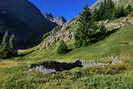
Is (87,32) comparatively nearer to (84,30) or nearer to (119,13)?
(84,30)

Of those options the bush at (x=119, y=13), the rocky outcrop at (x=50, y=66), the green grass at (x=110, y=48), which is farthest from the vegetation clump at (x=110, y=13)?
the rocky outcrop at (x=50, y=66)

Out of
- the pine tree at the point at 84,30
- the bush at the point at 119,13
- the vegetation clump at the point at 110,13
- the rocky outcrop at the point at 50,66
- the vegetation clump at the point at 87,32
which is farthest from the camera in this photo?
the vegetation clump at the point at 110,13

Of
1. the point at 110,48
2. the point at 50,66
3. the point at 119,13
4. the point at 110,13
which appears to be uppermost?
the point at 110,13

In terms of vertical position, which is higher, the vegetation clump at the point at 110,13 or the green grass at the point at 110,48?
the vegetation clump at the point at 110,13

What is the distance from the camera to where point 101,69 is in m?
32.6

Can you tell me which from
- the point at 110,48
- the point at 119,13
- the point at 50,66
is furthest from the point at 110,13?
the point at 50,66

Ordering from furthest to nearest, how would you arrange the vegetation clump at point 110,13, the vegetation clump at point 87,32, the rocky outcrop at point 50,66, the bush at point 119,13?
the vegetation clump at point 110,13, the bush at point 119,13, the vegetation clump at point 87,32, the rocky outcrop at point 50,66

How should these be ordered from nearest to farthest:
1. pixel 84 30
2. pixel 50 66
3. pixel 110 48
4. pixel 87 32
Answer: pixel 50 66, pixel 110 48, pixel 87 32, pixel 84 30

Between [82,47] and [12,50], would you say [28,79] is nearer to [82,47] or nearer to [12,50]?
[82,47]

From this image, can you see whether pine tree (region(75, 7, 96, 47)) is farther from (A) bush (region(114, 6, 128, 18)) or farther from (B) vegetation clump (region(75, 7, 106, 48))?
(A) bush (region(114, 6, 128, 18))

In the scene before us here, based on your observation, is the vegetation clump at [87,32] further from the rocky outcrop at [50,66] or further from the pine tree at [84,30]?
the rocky outcrop at [50,66]

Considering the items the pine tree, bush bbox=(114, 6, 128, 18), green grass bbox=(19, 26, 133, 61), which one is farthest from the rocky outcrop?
bush bbox=(114, 6, 128, 18)

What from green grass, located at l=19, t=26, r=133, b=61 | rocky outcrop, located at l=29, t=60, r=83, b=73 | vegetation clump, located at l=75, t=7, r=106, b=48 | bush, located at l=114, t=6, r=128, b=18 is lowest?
rocky outcrop, located at l=29, t=60, r=83, b=73

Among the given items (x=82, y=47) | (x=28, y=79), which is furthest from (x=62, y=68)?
(x=82, y=47)
